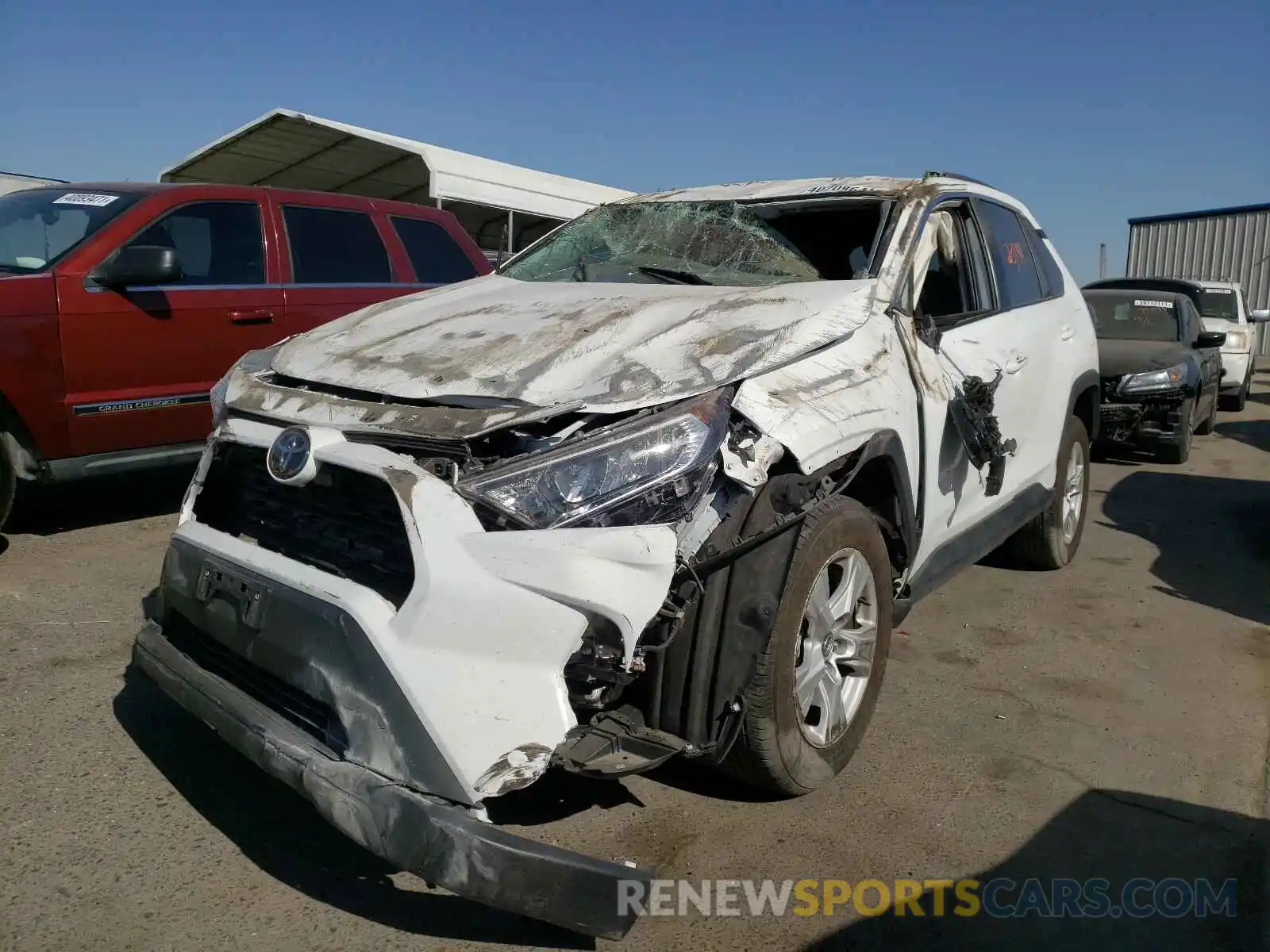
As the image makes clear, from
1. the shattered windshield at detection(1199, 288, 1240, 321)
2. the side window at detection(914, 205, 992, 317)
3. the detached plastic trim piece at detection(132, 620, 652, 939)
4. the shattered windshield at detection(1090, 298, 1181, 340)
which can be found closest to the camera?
the detached plastic trim piece at detection(132, 620, 652, 939)

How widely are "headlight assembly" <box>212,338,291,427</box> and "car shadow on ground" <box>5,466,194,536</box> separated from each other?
2525 millimetres

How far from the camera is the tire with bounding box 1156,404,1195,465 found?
884 cm

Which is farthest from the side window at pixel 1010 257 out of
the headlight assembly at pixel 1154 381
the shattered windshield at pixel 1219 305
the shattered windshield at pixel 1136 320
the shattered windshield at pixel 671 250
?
the shattered windshield at pixel 1219 305

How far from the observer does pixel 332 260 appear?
634cm

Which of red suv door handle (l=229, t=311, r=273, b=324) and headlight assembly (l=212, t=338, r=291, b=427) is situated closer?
headlight assembly (l=212, t=338, r=291, b=427)

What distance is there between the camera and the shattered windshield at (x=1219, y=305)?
13453 mm

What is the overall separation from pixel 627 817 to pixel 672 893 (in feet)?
1.18

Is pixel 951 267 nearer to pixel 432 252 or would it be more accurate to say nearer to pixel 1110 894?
pixel 1110 894

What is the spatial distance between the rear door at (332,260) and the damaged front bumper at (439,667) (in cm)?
384

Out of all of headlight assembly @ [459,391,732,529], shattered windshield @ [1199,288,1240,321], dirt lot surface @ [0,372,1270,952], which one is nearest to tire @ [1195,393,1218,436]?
shattered windshield @ [1199,288,1240,321]

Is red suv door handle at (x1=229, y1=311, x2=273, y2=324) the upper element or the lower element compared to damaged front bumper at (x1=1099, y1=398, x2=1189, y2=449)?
upper

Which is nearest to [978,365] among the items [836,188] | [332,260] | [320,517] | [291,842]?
[836,188]

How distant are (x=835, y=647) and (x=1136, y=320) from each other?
27.8ft

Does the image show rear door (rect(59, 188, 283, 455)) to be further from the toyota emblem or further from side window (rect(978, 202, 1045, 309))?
side window (rect(978, 202, 1045, 309))
